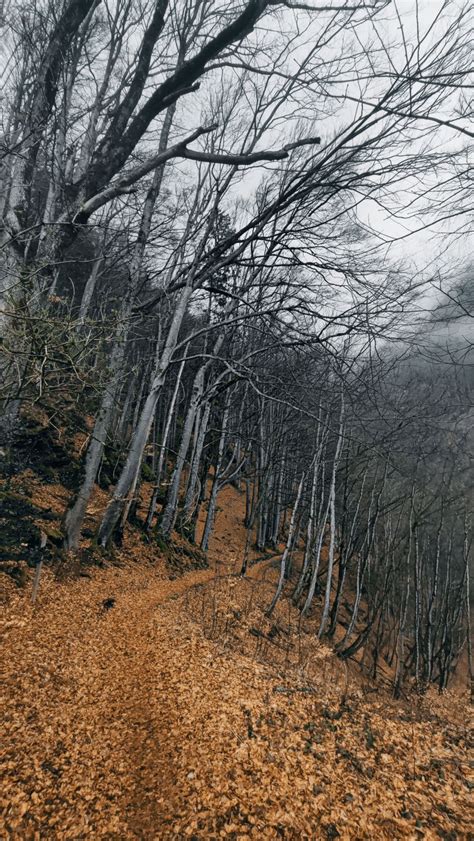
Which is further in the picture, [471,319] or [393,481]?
[393,481]

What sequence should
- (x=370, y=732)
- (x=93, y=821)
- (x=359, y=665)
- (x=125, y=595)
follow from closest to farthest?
(x=93, y=821) → (x=370, y=732) → (x=125, y=595) → (x=359, y=665)

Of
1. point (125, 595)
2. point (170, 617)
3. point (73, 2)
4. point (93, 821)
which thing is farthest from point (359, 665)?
point (73, 2)

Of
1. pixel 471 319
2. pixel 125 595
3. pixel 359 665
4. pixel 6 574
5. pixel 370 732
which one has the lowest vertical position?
pixel 359 665

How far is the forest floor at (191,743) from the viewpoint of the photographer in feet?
8.50

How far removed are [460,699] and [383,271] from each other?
10.5m

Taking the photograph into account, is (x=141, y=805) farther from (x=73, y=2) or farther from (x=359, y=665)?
(x=73, y=2)

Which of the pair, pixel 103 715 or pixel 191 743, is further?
pixel 103 715

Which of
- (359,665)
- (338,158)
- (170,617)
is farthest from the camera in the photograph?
(359,665)

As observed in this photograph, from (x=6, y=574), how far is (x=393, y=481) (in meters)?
11.4

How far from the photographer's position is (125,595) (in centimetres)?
706

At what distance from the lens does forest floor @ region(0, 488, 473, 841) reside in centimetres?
259

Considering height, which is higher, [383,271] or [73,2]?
[73,2]

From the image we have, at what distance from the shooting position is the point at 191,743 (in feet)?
10.9

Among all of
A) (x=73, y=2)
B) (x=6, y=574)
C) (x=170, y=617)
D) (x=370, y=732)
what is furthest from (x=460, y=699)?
(x=73, y=2)
